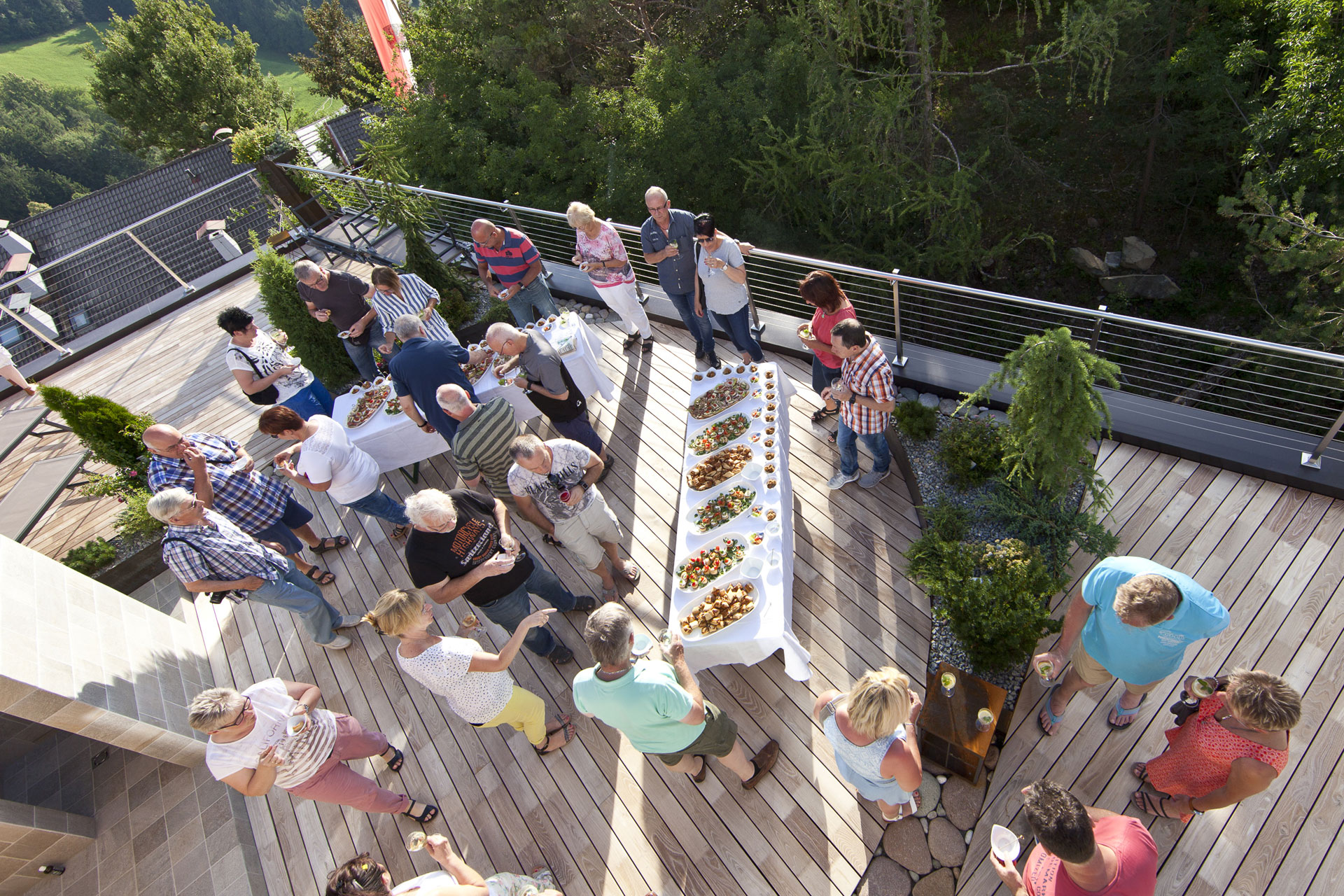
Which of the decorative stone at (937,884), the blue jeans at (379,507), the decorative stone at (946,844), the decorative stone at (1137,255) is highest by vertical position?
the blue jeans at (379,507)

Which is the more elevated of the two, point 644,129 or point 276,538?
point 644,129

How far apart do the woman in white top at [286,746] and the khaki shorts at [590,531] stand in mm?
1492

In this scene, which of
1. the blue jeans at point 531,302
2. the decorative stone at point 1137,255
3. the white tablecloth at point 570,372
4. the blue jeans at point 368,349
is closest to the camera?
the white tablecloth at point 570,372

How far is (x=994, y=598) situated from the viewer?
347 centimetres

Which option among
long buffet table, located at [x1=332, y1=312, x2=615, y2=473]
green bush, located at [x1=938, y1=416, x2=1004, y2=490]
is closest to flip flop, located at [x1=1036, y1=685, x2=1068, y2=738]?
green bush, located at [x1=938, y1=416, x2=1004, y2=490]

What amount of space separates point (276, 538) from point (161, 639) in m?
0.99

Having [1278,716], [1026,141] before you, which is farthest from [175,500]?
[1026,141]

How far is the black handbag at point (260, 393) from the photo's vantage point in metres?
5.27

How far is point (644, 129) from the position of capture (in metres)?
11.4

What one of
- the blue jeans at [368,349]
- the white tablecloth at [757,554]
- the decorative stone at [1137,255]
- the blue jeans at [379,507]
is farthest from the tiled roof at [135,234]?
the decorative stone at [1137,255]

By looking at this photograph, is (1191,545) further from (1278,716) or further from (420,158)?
(420,158)

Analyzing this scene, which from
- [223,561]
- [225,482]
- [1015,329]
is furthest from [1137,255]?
[223,561]

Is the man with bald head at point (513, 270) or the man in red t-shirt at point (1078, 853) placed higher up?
the man with bald head at point (513, 270)

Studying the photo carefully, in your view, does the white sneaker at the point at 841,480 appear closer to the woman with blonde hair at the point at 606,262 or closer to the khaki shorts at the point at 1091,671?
the khaki shorts at the point at 1091,671
